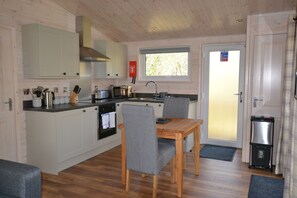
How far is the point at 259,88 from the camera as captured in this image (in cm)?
392

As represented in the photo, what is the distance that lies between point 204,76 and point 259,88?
1284 mm

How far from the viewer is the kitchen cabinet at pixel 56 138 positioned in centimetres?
346

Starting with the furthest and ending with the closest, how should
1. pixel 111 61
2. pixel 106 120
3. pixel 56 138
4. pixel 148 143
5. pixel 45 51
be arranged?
1. pixel 111 61
2. pixel 106 120
3. pixel 45 51
4. pixel 56 138
5. pixel 148 143

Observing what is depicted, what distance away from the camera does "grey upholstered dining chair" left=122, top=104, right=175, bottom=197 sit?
2.65 metres

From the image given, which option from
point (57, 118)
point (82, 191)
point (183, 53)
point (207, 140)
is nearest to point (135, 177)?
point (82, 191)

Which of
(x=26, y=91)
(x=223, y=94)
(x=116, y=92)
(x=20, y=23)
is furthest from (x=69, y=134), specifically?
(x=223, y=94)

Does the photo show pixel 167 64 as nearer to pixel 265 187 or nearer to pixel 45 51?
pixel 45 51

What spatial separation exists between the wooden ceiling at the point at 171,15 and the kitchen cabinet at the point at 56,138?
1718mm

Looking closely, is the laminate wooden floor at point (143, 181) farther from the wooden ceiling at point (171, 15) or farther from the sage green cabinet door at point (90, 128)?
the wooden ceiling at point (171, 15)

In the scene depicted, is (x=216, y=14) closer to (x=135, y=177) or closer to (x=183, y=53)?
(x=183, y=53)

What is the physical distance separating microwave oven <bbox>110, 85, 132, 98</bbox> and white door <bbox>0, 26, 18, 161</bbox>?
7.21 feet

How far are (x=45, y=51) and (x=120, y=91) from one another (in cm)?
214

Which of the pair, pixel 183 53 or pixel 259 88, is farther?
pixel 183 53

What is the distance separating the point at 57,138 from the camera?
11.3 feet
